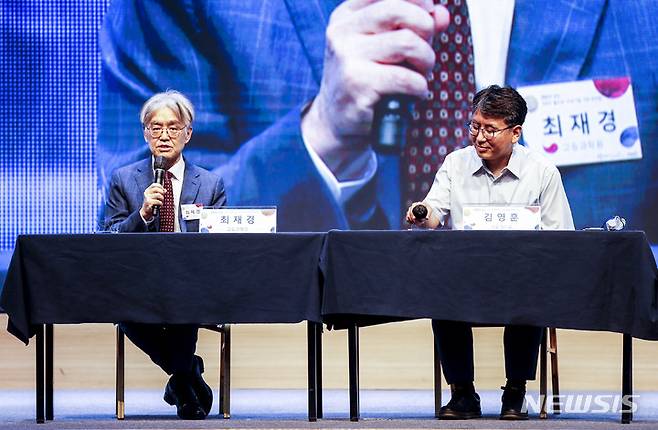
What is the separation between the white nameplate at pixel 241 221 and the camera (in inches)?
127

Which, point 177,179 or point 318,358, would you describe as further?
point 177,179

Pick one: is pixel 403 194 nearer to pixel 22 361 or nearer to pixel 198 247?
pixel 22 361

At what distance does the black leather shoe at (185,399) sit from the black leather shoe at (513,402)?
0.90m

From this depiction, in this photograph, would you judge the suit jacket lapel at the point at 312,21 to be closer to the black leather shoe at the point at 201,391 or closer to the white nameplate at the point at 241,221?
the black leather shoe at the point at 201,391

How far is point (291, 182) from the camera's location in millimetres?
5645

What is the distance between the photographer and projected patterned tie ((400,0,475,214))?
560cm

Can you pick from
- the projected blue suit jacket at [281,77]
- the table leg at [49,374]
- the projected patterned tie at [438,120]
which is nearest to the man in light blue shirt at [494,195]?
the table leg at [49,374]

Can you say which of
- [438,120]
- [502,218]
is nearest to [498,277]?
[502,218]

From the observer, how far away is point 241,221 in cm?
325

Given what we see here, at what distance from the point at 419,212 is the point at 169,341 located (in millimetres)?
844

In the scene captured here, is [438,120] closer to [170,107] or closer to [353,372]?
[170,107]

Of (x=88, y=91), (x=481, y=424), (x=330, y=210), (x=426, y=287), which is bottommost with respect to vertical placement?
(x=481, y=424)

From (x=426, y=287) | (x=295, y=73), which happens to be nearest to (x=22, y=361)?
(x=295, y=73)

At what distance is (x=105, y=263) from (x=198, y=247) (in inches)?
10.3
